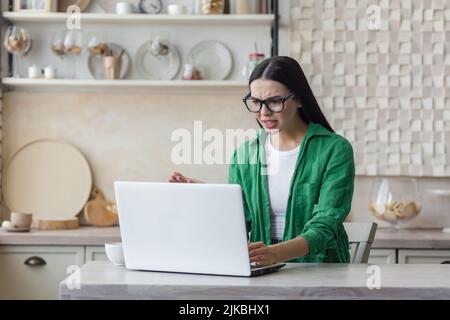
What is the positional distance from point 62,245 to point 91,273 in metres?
1.45

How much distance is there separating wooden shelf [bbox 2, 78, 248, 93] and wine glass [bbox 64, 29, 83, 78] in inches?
6.5

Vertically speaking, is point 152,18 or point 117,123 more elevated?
point 152,18

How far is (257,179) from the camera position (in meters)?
2.36

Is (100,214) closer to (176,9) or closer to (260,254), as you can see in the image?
(176,9)

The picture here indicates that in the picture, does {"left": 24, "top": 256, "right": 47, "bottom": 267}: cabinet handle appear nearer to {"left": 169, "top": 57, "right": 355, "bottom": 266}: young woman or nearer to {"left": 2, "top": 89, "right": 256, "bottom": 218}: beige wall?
{"left": 2, "top": 89, "right": 256, "bottom": 218}: beige wall

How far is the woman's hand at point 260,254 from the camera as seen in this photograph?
1979mm

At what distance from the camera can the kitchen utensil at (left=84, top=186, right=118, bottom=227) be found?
381cm

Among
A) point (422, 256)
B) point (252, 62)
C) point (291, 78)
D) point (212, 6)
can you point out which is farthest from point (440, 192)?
point (291, 78)

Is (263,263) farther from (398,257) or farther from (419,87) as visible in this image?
(419,87)

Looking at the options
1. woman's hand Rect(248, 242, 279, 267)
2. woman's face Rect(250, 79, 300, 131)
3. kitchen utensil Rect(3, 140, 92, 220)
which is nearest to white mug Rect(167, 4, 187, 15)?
kitchen utensil Rect(3, 140, 92, 220)

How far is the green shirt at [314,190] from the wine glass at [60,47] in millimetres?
1754

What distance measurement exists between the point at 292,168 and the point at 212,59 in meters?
1.66

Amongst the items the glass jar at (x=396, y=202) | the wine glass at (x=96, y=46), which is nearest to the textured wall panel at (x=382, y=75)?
the glass jar at (x=396, y=202)

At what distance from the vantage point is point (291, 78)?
234 cm
